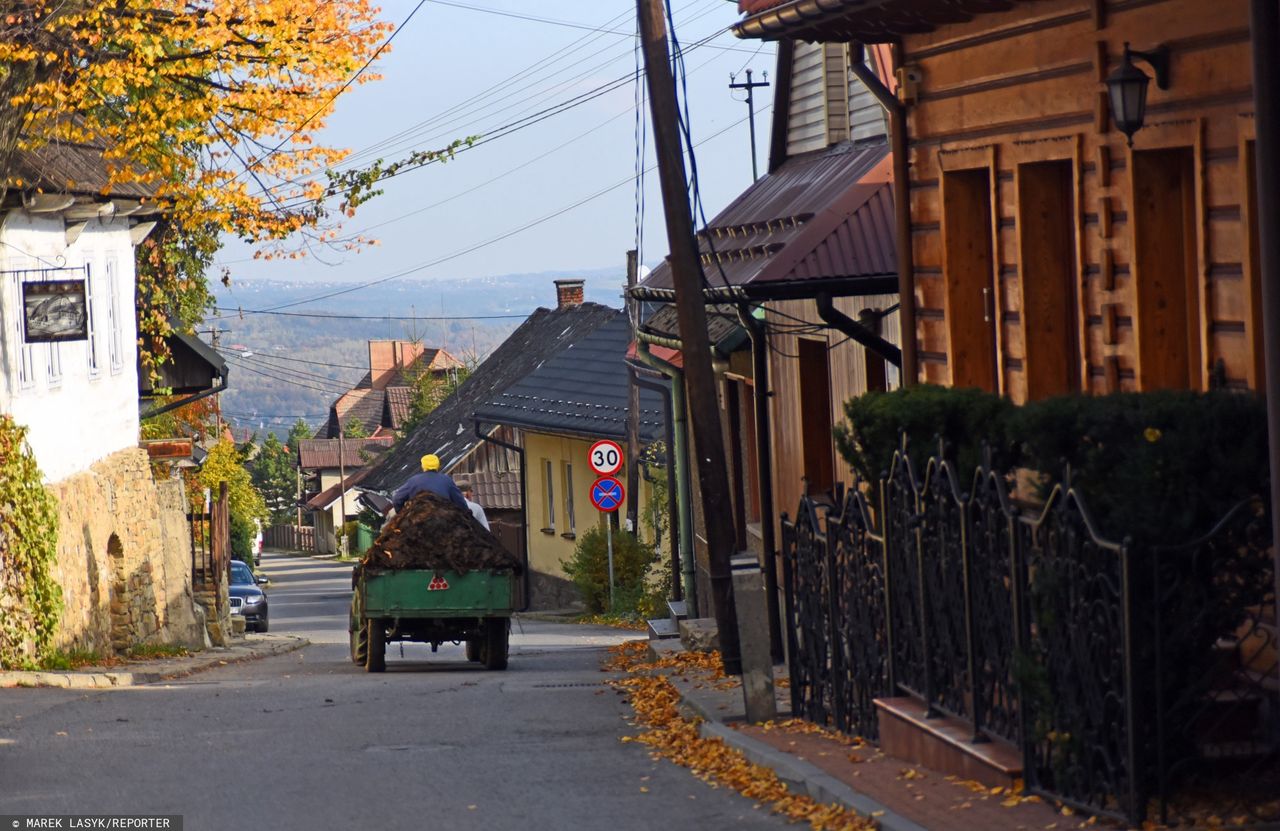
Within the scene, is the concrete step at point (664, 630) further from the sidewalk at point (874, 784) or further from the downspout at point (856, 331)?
the sidewalk at point (874, 784)

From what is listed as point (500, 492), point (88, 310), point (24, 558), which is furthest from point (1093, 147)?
point (500, 492)

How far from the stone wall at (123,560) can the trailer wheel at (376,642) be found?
340cm

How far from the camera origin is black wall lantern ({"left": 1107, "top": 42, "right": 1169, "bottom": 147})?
866cm

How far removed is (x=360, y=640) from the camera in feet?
65.0

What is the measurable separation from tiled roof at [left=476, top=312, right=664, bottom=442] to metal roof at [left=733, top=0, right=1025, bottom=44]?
2133 cm

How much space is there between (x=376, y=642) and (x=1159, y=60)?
41.6 ft

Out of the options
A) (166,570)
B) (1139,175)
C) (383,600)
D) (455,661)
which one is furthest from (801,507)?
(166,570)

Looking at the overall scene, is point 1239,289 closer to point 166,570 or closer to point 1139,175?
point 1139,175

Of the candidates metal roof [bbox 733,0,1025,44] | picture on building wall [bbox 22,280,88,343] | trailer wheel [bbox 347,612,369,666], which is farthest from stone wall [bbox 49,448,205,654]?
metal roof [bbox 733,0,1025,44]

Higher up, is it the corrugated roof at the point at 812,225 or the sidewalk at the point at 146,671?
the corrugated roof at the point at 812,225

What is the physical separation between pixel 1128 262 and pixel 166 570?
19.8 m

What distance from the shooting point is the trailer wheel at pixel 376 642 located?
19.2 meters

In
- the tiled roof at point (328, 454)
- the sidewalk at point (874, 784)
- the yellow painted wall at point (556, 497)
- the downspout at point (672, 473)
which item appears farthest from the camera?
the tiled roof at point (328, 454)

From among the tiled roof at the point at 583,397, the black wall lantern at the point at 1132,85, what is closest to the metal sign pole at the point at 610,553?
the tiled roof at the point at 583,397
